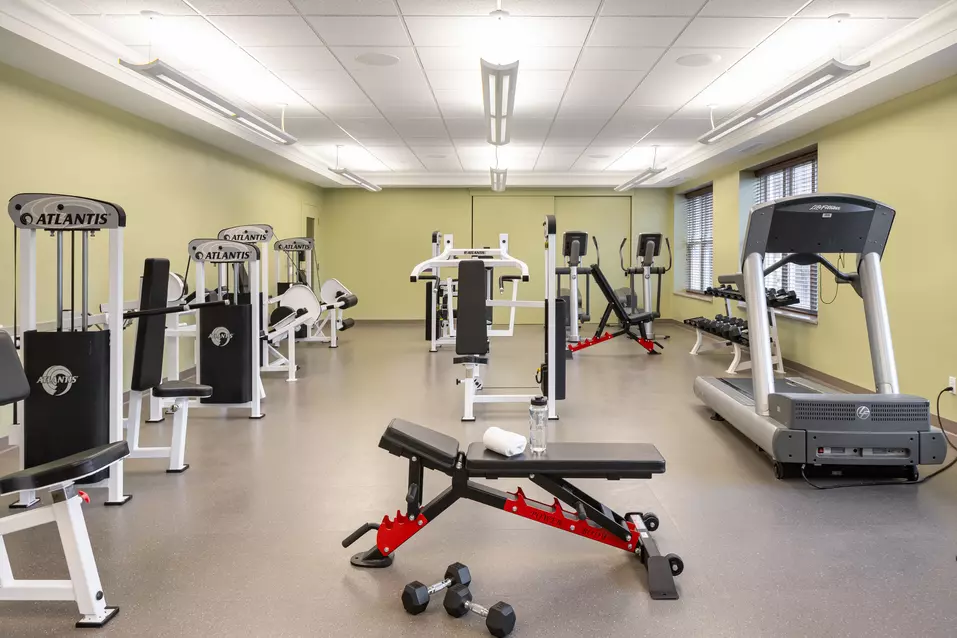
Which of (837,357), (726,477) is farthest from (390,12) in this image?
(837,357)

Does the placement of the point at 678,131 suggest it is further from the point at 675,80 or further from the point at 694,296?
the point at 694,296

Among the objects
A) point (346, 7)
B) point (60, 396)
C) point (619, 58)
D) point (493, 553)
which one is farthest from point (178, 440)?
point (619, 58)

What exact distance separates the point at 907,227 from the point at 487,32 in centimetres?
339

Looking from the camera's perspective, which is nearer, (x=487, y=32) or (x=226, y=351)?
(x=487, y=32)

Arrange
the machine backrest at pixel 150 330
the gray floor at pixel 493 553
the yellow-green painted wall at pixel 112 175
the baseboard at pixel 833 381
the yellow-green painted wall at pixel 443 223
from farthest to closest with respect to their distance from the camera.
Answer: the yellow-green painted wall at pixel 443 223 < the baseboard at pixel 833 381 < the yellow-green painted wall at pixel 112 175 < the machine backrest at pixel 150 330 < the gray floor at pixel 493 553

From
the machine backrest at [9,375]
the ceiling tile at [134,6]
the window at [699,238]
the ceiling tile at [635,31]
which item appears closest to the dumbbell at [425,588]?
the machine backrest at [9,375]

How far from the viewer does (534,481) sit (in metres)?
2.45

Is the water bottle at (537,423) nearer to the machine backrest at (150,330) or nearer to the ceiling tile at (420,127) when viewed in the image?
the machine backrest at (150,330)

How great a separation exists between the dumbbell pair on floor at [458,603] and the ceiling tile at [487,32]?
119 inches

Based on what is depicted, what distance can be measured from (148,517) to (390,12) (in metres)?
2.97

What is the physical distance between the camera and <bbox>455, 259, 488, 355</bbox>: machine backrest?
16.3ft

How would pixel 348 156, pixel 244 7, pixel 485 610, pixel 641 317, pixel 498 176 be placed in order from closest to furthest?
pixel 485 610 → pixel 244 7 → pixel 641 317 → pixel 348 156 → pixel 498 176

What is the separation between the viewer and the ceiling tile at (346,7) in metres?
3.72

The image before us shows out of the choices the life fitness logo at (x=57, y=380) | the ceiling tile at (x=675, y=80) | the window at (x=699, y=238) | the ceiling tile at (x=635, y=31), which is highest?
the ceiling tile at (x=675, y=80)
